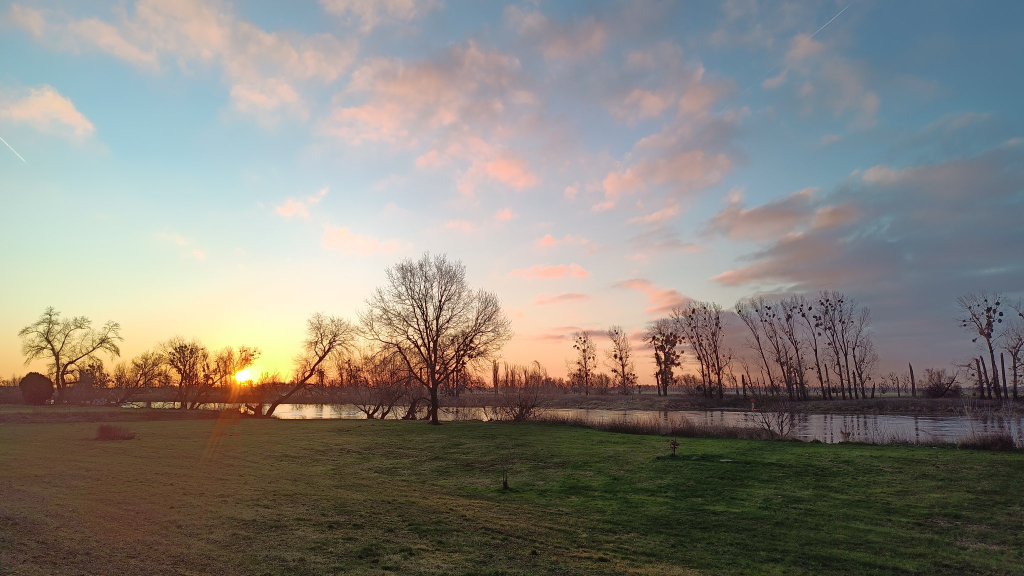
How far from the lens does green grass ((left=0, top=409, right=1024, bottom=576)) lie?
8242mm

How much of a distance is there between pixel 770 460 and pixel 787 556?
29.9ft

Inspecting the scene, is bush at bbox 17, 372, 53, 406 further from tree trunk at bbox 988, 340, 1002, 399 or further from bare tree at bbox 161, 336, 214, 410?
tree trunk at bbox 988, 340, 1002, 399

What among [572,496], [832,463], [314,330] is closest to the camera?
[572,496]

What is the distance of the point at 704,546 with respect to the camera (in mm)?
10047

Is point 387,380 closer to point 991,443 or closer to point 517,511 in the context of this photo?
point 517,511

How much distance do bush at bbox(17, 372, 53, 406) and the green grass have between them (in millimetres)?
43730

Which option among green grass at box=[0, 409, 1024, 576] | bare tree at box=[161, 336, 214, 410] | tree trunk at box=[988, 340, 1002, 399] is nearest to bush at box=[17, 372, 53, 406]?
bare tree at box=[161, 336, 214, 410]

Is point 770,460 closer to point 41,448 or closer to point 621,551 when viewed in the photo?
point 621,551

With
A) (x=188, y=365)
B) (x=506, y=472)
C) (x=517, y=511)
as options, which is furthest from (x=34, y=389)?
(x=517, y=511)

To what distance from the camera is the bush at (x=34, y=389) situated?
5253 cm

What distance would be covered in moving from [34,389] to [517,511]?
64.4 m

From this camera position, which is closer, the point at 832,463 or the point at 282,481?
the point at 282,481

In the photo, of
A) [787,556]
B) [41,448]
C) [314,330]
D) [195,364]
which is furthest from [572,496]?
[195,364]

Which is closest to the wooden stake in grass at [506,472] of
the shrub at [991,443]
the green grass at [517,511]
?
the green grass at [517,511]
